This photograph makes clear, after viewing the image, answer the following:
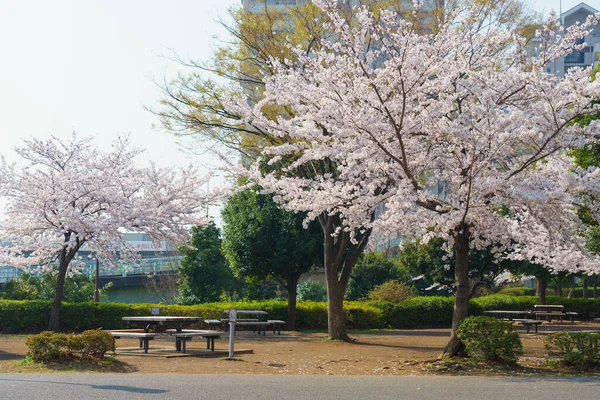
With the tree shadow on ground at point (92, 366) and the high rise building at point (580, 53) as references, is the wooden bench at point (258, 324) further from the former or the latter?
the high rise building at point (580, 53)

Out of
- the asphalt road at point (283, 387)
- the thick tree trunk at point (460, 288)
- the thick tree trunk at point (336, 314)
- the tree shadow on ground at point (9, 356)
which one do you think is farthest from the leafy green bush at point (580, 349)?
the tree shadow on ground at point (9, 356)

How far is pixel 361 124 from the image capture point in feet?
39.9

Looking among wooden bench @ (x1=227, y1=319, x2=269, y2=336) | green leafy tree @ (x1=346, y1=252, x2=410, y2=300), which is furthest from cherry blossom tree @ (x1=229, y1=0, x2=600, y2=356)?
green leafy tree @ (x1=346, y1=252, x2=410, y2=300)

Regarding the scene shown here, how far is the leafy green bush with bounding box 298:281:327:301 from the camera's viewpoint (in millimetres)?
37719

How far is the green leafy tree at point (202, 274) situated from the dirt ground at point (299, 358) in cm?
1548

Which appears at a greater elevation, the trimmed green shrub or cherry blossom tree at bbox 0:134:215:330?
cherry blossom tree at bbox 0:134:215:330

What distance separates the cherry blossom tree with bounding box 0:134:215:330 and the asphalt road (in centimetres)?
1131

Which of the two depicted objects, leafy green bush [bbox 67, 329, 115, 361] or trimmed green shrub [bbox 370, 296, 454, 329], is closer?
leafy green bush [bbox 67, 329, 115, 361]

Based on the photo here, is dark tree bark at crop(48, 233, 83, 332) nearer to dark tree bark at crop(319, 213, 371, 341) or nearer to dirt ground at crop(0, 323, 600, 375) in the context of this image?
dirt ground at crop(0, 323, 600, 375)

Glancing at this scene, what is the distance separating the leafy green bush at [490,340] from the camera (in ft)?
41.2

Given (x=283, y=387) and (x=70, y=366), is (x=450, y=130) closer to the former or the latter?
(x=283, y=387)

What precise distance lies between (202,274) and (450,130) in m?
25.4

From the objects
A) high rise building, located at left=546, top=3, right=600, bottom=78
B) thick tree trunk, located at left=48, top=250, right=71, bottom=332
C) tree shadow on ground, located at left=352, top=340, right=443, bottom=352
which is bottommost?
tree shadow on ground, located at left=352, top=340, right=443, bottom=352

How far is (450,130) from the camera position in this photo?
467 inches
